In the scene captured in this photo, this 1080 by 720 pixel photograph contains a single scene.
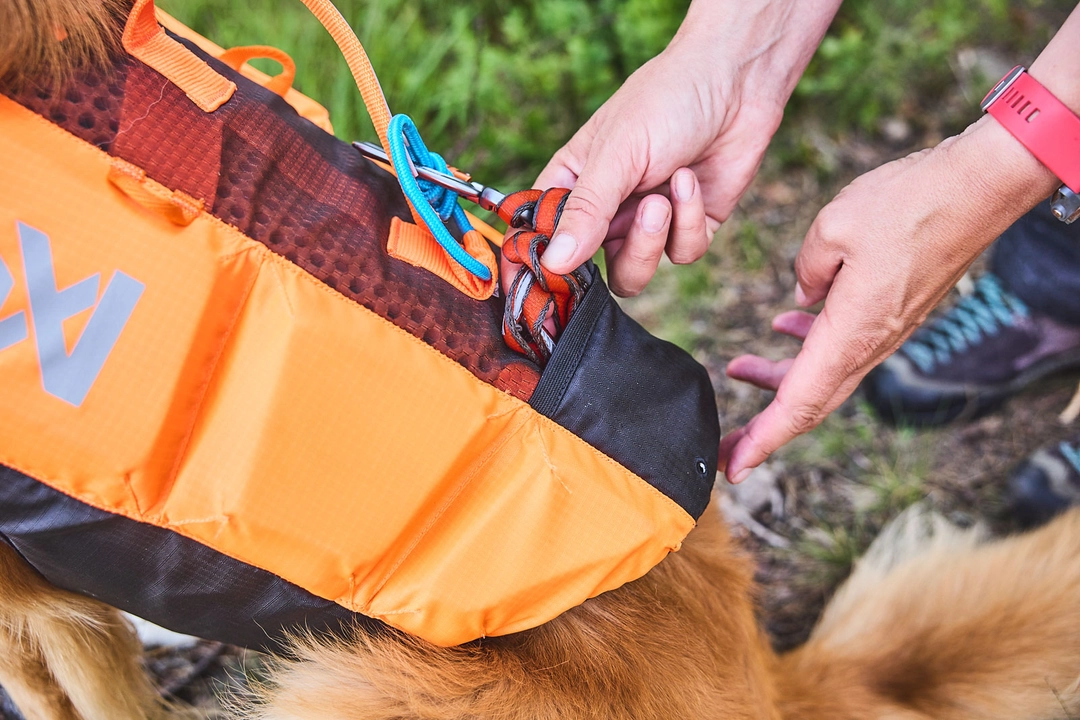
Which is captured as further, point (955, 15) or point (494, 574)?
point (955, 15)

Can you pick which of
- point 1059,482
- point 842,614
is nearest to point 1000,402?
point 1059,482

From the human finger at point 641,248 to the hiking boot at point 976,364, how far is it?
3.11 feet

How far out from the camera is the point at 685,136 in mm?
1127

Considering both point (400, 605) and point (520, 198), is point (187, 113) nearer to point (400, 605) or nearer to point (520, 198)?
point (520, 198)

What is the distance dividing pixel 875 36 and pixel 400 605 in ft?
7.44

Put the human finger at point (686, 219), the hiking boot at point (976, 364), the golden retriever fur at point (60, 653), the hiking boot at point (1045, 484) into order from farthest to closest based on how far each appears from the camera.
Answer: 1. the hiking boot at point (976, 364)
2. the hiking boot at point (1045, 484)
3. the human finger at point (686, 219)
4. the golden retriever fur at point (60, 653)

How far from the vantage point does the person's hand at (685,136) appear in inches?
40.7

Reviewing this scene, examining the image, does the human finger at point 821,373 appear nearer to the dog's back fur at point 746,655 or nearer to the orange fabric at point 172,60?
the dog's back fur at point 746,655

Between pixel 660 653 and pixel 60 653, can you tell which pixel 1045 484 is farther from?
pixel 60 653

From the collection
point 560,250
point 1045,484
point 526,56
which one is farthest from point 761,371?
point 526,56

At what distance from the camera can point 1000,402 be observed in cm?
176

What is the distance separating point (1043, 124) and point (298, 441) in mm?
1005

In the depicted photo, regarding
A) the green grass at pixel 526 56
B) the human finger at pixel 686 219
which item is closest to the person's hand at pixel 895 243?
the human finger at pixel 686 219

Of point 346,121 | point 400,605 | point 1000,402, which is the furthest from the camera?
point 346,121
